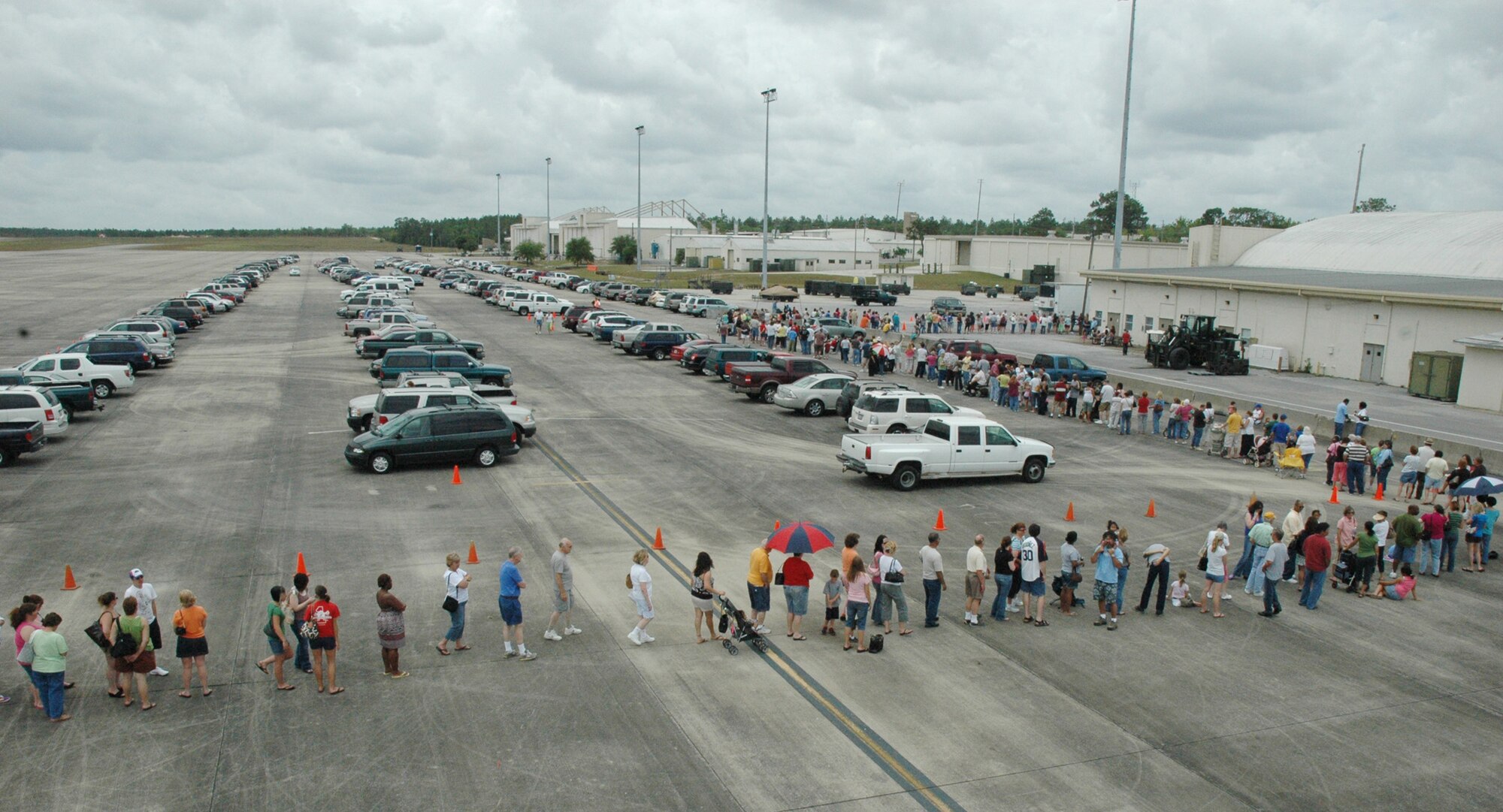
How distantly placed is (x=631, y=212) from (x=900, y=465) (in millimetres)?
161352

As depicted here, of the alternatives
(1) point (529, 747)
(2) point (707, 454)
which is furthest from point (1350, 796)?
(2) point (707, 454)

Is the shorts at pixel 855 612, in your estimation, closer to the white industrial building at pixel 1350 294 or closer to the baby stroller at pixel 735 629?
the baby stroller at pixel 735 629

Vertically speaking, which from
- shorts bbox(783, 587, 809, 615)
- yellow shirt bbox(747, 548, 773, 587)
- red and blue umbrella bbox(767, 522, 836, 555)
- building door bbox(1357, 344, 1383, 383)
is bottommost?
shorts bbox(783, 587, 809, 615)

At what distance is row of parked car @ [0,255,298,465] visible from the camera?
875 inches

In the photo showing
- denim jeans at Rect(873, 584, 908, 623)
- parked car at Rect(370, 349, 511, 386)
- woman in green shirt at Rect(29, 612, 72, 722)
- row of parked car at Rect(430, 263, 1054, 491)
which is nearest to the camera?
woman in green shirt at Rect(29, 612, 72, 722)

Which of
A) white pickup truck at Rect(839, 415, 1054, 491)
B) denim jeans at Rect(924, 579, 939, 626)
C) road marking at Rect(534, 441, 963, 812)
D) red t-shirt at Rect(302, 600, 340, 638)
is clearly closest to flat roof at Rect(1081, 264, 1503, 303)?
white pickup truck at Rect(839, 415, 1054, 491)

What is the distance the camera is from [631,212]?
176625 millimetres

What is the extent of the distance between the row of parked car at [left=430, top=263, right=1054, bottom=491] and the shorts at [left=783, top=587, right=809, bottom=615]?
28.0 ft

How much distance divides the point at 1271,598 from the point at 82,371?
1258 inches

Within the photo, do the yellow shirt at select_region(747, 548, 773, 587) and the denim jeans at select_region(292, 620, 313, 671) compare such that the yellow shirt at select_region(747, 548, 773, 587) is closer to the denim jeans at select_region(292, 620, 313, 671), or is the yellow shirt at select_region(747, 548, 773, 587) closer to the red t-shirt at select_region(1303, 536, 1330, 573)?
the denim jeans at select_region(292, 620, 313, 671)

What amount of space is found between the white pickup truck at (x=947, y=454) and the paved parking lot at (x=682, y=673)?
482 mm

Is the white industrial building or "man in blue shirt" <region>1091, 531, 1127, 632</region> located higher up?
the white industrial building

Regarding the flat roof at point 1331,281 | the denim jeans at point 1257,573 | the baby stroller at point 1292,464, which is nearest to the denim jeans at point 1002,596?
the denim jeans at point 1257,573

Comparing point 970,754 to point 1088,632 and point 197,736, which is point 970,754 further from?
point 197,736
